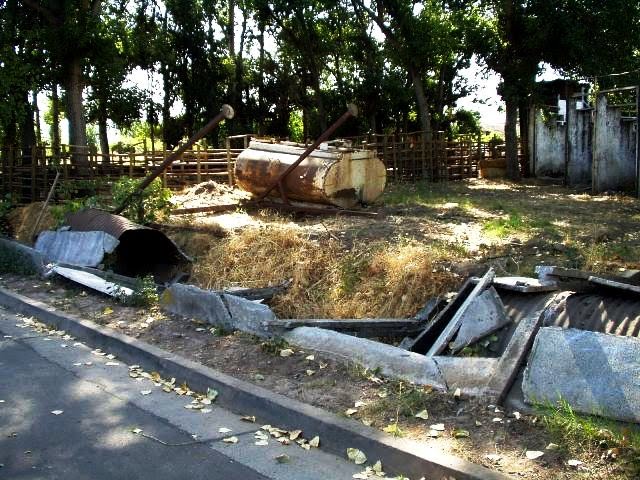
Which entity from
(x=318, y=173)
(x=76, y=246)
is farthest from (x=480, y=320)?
(x=318, y=173)

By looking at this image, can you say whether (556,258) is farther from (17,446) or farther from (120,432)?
(17,446)

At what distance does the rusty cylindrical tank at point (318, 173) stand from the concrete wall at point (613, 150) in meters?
6.71

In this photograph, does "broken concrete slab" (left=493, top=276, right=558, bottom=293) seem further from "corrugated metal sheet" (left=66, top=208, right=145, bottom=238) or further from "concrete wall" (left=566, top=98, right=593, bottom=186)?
"concrete wall" (left=566, top=98, right=593, bottom=186)

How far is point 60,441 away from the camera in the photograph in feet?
15.2

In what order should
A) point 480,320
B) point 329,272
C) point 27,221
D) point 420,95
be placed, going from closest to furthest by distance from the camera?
point 480,320
point 329,272
point 27,221
point 420,95

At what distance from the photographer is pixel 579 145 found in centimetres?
2023

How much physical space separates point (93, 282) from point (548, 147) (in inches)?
744

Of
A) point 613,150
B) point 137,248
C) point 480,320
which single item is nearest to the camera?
point 480,320

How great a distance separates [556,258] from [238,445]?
204 inches

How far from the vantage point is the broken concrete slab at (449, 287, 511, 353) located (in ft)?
19.5

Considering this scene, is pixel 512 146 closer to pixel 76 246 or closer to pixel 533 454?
pixel 76 246

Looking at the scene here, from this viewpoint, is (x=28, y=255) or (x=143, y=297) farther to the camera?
(x=28, y=255)

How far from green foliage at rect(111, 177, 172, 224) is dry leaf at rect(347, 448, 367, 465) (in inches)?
351

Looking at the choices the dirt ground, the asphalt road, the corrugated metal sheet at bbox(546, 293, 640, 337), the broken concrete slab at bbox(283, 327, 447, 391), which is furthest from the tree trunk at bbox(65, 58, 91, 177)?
the corrugated metal sheet at bbox(546, 293, 640, 337)
